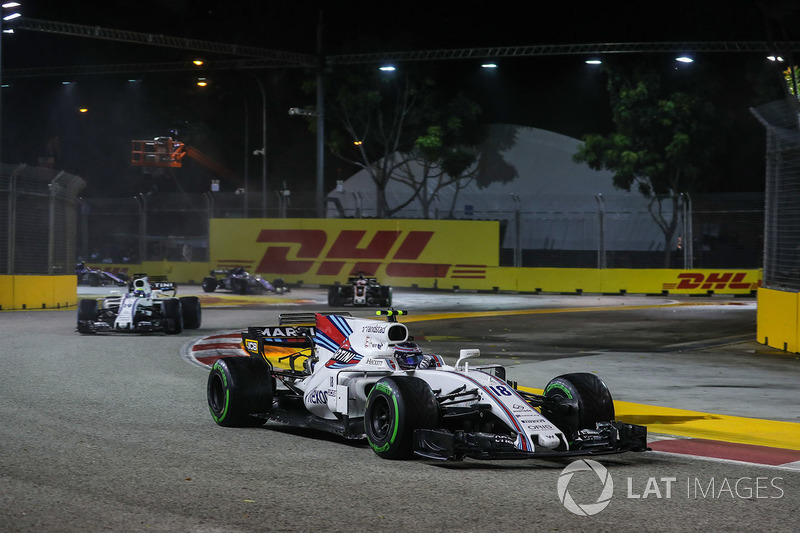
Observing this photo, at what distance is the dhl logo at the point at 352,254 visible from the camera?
38656mm

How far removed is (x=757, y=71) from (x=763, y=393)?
34.9 m

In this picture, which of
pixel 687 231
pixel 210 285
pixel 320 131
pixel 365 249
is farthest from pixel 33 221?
pixel 687 231

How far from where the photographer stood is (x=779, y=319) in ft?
55.3

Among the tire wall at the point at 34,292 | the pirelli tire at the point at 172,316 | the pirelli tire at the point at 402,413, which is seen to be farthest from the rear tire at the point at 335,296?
the pirelli tire at the point at 402,413

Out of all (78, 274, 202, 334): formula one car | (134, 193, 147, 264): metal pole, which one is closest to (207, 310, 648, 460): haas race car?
(78, 274, 202, 334): formula one car

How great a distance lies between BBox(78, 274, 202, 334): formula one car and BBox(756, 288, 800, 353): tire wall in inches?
422

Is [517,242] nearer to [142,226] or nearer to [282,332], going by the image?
[142,226]

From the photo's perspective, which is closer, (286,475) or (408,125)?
(286,475)

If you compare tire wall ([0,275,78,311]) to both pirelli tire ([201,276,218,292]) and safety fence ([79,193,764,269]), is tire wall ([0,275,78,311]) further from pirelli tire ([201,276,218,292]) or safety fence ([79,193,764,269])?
safety fence ([79,193,764,269])

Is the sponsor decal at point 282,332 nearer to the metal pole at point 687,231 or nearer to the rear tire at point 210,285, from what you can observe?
the rear tire at point 210,285

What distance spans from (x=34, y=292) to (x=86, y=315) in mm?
8711

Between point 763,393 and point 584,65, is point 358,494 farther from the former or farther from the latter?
point 584,65

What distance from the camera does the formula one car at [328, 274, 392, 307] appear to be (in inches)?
1110

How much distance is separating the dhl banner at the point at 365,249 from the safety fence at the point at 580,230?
0.79 m
